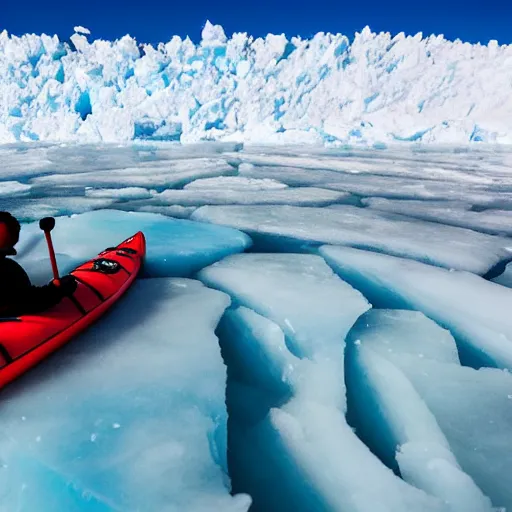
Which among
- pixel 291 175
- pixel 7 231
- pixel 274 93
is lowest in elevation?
pixel 291 175

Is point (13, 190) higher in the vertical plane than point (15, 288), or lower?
lower

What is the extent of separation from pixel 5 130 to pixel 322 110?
16.3 meters

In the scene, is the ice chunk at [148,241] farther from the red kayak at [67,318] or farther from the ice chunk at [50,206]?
the ice chunk at [50,206]

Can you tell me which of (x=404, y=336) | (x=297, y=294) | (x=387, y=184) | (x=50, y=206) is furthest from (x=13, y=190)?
(x=387, y=184)

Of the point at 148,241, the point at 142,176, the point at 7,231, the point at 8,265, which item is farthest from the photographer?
the point at 142,176

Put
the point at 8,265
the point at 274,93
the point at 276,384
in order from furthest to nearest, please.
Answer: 1. the point at 274,93
2. the point at 276,384
3. the point at 8,265

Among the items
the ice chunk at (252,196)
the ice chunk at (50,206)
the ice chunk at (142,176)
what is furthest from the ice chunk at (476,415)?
the ice chunk at (142,176)

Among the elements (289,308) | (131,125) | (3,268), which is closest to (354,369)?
(289,308)

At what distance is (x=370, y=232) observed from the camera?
345 centimetres

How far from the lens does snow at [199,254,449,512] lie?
114cm

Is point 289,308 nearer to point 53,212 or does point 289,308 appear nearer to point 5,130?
point 53,212

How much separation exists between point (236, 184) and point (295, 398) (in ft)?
15.2

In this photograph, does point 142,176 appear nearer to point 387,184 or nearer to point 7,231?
point 387,184

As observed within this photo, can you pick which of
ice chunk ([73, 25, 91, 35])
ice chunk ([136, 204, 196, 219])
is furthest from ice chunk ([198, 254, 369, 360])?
ice chunk ([73, 25, 91, 35])
